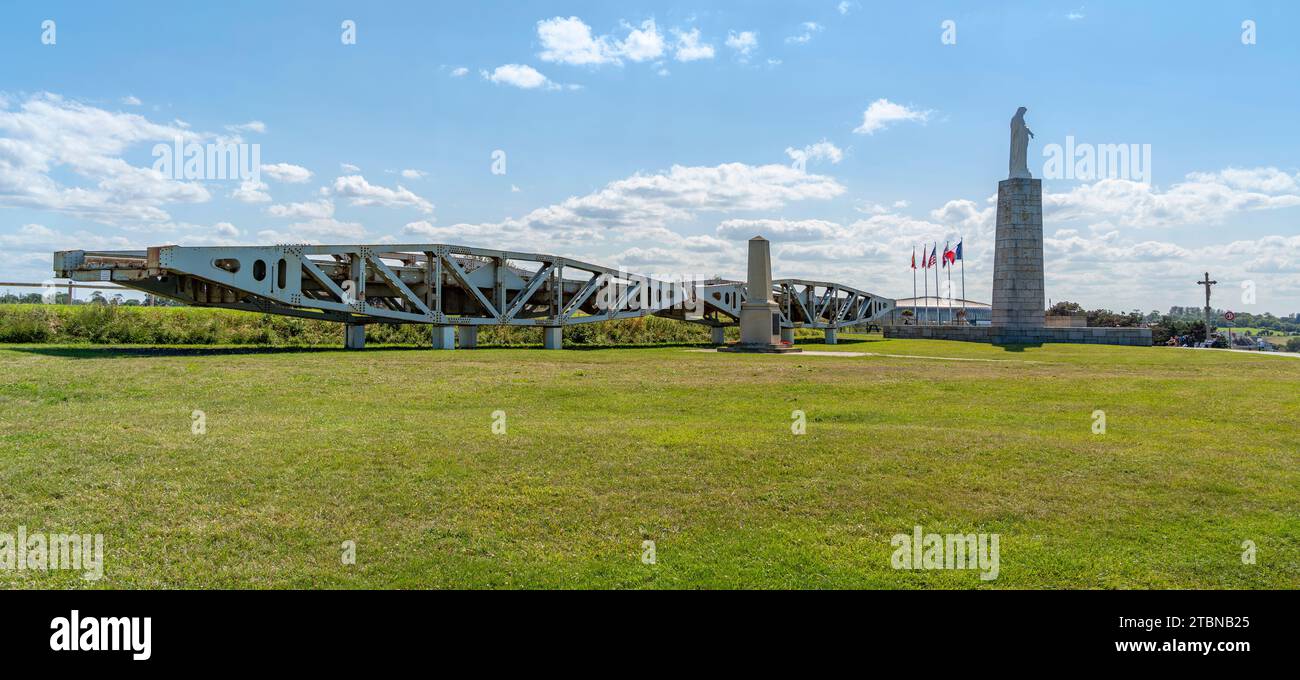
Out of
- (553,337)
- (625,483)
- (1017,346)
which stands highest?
(553,337)

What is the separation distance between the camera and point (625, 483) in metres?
9.90

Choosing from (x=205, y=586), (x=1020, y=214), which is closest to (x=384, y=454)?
(x=205, y=586)

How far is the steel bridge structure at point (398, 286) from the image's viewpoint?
3081 cm

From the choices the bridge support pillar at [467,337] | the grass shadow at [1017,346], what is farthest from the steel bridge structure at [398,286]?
the grass shadow at [1017,346]

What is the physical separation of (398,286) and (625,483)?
31537mm

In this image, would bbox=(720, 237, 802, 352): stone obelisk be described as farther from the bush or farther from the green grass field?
the green grass field

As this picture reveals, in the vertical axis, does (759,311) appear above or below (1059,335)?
above

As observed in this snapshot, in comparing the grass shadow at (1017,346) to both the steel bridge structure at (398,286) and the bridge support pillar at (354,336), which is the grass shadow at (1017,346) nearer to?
the steel bridge structure at (398,286)

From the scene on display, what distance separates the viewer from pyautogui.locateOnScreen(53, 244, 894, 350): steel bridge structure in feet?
101

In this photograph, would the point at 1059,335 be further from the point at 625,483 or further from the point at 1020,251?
the point at 625,483

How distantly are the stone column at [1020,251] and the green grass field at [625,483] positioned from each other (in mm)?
34315

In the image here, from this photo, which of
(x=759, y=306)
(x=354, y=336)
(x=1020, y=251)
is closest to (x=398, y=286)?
(x=354, y=336)
